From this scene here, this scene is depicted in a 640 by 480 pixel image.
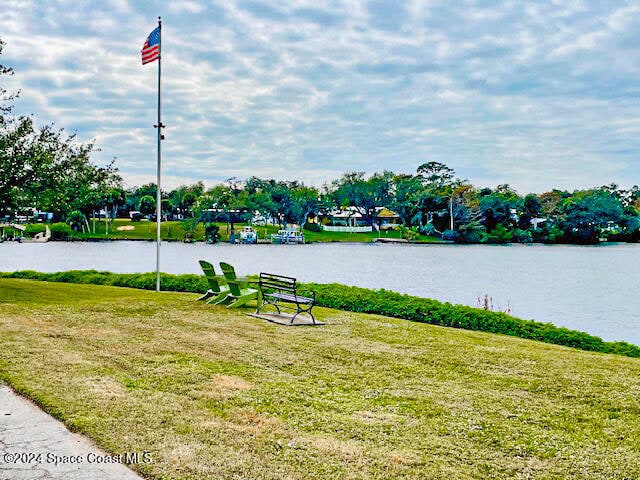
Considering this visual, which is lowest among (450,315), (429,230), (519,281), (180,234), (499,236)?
(519,281)

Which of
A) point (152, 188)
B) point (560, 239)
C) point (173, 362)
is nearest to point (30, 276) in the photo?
point (173, 362)

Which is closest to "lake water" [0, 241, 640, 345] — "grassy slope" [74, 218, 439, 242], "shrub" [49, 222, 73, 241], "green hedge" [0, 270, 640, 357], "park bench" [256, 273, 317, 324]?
"green hedge" [0, 270, 640, 357]

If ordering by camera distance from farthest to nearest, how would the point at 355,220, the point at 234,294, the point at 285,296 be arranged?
1. the point at 355,220
2. the point at 234,294
3. the point at 285,296

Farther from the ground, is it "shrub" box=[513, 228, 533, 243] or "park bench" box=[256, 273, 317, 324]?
"shrub" box=[513, 228, 533, 243]

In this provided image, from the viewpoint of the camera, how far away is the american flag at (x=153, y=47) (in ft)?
58.2

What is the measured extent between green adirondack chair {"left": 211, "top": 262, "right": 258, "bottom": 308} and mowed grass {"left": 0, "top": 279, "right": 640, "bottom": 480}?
2.75 m

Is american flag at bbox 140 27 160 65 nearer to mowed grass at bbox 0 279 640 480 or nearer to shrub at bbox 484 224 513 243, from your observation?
mowed grass at bbox 0 279 640 480

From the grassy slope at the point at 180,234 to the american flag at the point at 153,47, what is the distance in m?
82.1

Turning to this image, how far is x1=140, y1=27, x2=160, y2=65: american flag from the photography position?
1773 centimetres

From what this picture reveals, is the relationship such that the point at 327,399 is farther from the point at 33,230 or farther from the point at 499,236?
the point at 33,230

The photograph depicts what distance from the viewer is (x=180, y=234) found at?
100562mm

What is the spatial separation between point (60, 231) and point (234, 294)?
294 feet

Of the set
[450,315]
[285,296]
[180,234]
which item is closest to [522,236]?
[180,234]

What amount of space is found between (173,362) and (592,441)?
5.18 metres
